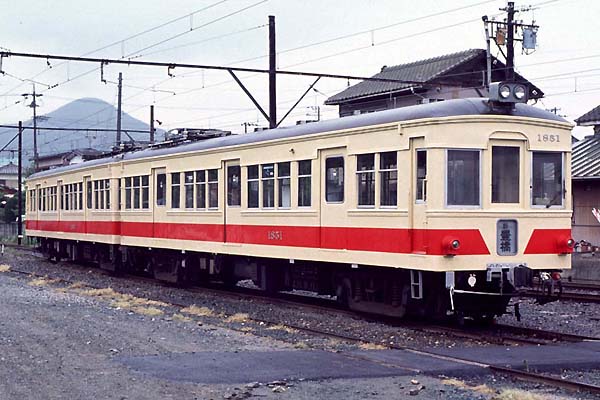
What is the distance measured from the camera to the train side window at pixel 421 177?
12938 mm

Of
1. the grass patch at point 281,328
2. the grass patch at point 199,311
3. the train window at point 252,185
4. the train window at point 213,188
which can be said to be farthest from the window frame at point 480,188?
the train window at point 213,188

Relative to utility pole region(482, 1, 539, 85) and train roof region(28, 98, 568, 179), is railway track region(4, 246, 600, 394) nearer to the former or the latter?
train roof region(28, 98, 568, 179)

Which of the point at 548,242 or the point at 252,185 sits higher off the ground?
the point at 252,185

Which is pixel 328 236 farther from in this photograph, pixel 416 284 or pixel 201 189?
pixel 201 189

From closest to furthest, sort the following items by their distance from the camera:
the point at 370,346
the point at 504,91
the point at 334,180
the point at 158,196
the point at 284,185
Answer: the point at 370,346, the point at 504,91, the point at 334,180, the point at 284,185, the point at 158,196

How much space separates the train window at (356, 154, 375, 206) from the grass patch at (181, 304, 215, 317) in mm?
3339

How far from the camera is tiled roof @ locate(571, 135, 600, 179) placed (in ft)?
84.5

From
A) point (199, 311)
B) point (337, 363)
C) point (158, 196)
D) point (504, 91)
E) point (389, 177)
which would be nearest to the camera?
point (337, 363)

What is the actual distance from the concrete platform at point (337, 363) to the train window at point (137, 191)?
12831 mm

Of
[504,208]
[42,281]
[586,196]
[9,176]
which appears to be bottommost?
[42,281]

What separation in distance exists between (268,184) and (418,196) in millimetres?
4459

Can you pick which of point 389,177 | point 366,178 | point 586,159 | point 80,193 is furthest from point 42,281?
point 586,159

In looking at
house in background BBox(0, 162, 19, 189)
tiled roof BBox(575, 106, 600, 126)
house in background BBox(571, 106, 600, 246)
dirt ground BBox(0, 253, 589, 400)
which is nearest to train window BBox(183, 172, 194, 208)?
dirt ground BBox(0, 253, 589, 400)

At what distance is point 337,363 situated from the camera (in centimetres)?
1025
